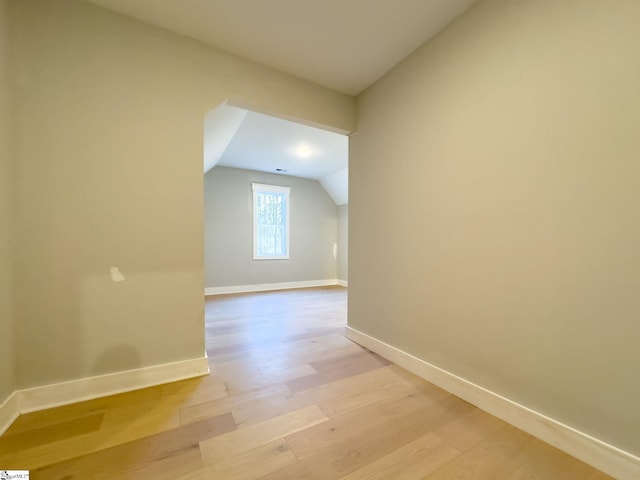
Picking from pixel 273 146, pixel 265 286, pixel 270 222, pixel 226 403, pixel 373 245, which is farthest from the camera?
pixel 270 222

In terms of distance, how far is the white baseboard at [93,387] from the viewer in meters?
1.36

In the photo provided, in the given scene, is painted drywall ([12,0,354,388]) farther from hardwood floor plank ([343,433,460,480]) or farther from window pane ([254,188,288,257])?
window pane ([254,188,288,257])

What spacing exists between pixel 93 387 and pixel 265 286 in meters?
4.10

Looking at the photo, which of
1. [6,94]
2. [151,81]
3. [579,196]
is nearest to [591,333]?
[579,196]

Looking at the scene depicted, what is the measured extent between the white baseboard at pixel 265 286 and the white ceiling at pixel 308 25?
4.31 meters

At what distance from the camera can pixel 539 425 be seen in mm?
1227

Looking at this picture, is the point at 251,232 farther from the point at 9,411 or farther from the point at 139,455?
the point at 139,455

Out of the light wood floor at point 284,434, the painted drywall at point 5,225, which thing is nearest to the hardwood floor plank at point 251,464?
the light wood floor at point 284,434

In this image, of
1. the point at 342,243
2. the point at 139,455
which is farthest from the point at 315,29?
the point at 342,243

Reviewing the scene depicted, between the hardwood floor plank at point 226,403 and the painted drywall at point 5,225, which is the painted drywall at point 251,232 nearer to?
Result: the painted drywall at point 5,225

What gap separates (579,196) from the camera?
1.12 metres

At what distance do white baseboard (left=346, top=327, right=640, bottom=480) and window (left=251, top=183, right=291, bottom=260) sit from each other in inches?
169

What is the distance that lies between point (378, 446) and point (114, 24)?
2.88 m

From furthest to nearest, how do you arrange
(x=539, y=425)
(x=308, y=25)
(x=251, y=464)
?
(x=308, y=25)
(x=539, y=425)
(x=251, y=464)
